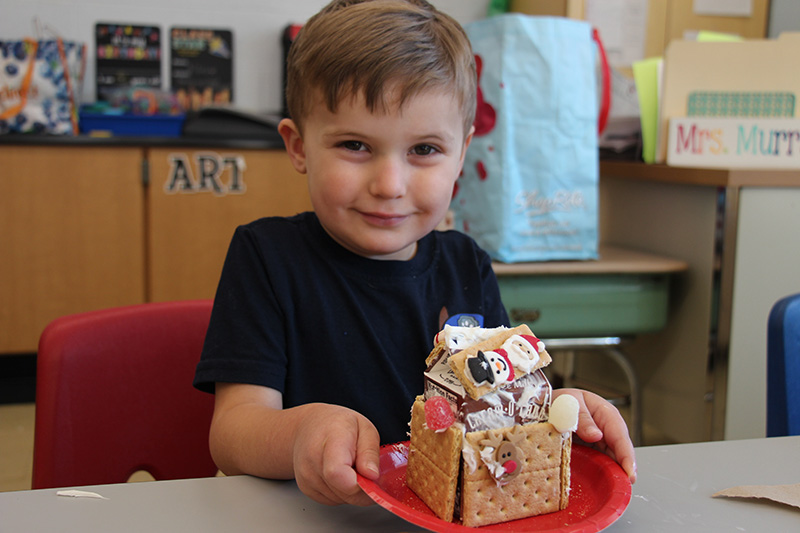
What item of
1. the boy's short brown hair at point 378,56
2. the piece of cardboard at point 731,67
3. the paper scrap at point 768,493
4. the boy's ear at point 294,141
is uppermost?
the piece of cardboard at point 731,67

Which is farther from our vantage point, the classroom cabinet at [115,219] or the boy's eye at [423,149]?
the classroom cabinet at [115,219]

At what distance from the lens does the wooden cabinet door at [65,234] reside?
2.42 m

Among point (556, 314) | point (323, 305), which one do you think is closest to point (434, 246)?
point (323, 305)

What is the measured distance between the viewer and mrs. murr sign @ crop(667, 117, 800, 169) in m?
1.74

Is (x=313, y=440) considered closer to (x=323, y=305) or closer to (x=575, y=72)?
(x=323, y=305)

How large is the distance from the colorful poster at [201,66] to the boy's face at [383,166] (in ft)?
7.66

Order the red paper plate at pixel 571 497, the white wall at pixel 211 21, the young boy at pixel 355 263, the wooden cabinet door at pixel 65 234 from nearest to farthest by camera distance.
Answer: the red paper plate at pixel 571 497 → the young boy at pixel 355 263 → the wooden cabinet door at pixel 65 234 → the white wall at pixel 211 21

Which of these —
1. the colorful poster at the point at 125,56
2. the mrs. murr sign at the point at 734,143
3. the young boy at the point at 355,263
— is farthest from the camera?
the colorful poster at the point at 125,56

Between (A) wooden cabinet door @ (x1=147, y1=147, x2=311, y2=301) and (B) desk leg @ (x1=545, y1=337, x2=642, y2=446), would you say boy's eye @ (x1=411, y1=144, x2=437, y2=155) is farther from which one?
(A) wooden cabinet door @ (x1=147, y1=147, x2=311, y2=301)

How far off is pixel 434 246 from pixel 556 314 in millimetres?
834

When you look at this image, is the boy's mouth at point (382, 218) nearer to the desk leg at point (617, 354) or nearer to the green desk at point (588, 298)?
the green desk at point (588, 298)

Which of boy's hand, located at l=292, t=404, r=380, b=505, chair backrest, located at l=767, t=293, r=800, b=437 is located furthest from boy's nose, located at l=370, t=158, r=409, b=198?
chair backrest, located at l=767, t=293, r=800, b=437

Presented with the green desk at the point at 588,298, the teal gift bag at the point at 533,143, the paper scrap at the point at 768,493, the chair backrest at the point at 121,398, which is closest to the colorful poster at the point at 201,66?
the teal gift bag at the point at 533,143

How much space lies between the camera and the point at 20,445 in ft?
7.03
